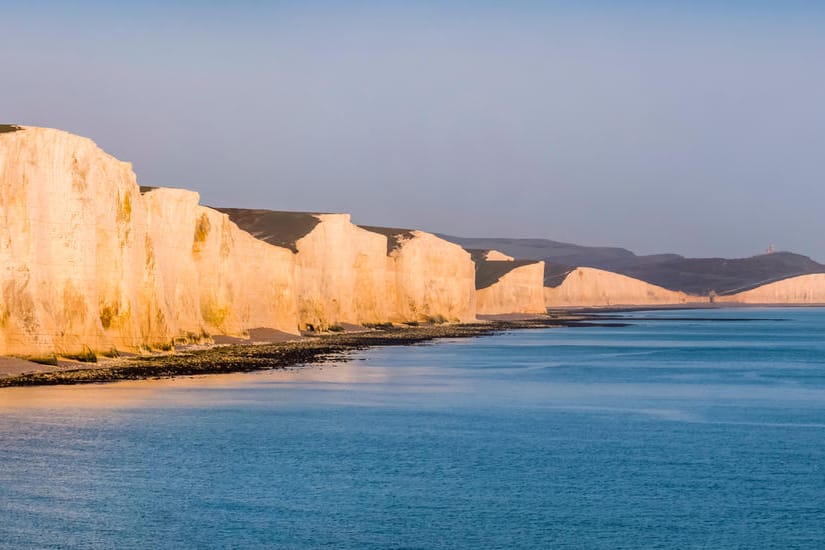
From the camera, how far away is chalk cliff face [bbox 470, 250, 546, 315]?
181750mm

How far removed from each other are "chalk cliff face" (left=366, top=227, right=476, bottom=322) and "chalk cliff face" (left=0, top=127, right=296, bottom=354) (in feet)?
204

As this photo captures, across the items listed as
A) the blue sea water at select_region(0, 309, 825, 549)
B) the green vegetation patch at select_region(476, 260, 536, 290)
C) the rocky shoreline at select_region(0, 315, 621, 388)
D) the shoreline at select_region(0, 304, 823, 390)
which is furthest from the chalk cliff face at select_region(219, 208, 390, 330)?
the green vegetation patch at select_region(476, 260, 536, 290)

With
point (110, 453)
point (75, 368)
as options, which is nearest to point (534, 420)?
point (110, 453)

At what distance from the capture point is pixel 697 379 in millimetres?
53094

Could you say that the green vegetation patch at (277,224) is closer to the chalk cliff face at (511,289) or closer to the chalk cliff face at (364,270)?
the chalk cliff face at (364,270)

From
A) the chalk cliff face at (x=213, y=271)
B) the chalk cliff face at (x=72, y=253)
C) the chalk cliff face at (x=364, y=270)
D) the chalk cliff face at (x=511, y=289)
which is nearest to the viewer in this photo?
the chalk cliff face at (x=72, y=253)

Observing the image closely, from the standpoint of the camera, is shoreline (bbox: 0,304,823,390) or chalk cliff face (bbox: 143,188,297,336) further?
chalk cliff face (bbox: 143,188,297,336)

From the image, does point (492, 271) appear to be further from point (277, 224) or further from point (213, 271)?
point (213, 271)

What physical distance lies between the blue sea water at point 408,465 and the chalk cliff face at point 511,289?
13297 cm

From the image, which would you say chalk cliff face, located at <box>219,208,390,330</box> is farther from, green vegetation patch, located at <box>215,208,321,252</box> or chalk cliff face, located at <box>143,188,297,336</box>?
chalk cliff face, located at <box>143,188,297,336</box>

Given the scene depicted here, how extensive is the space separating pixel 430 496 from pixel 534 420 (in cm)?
1353

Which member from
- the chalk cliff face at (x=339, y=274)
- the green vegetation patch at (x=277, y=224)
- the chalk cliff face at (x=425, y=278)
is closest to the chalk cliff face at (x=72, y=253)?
the chalk cliff face at (x=339, y=274)

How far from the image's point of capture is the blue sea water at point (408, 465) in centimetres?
1865

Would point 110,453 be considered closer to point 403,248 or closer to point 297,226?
point 297,226
